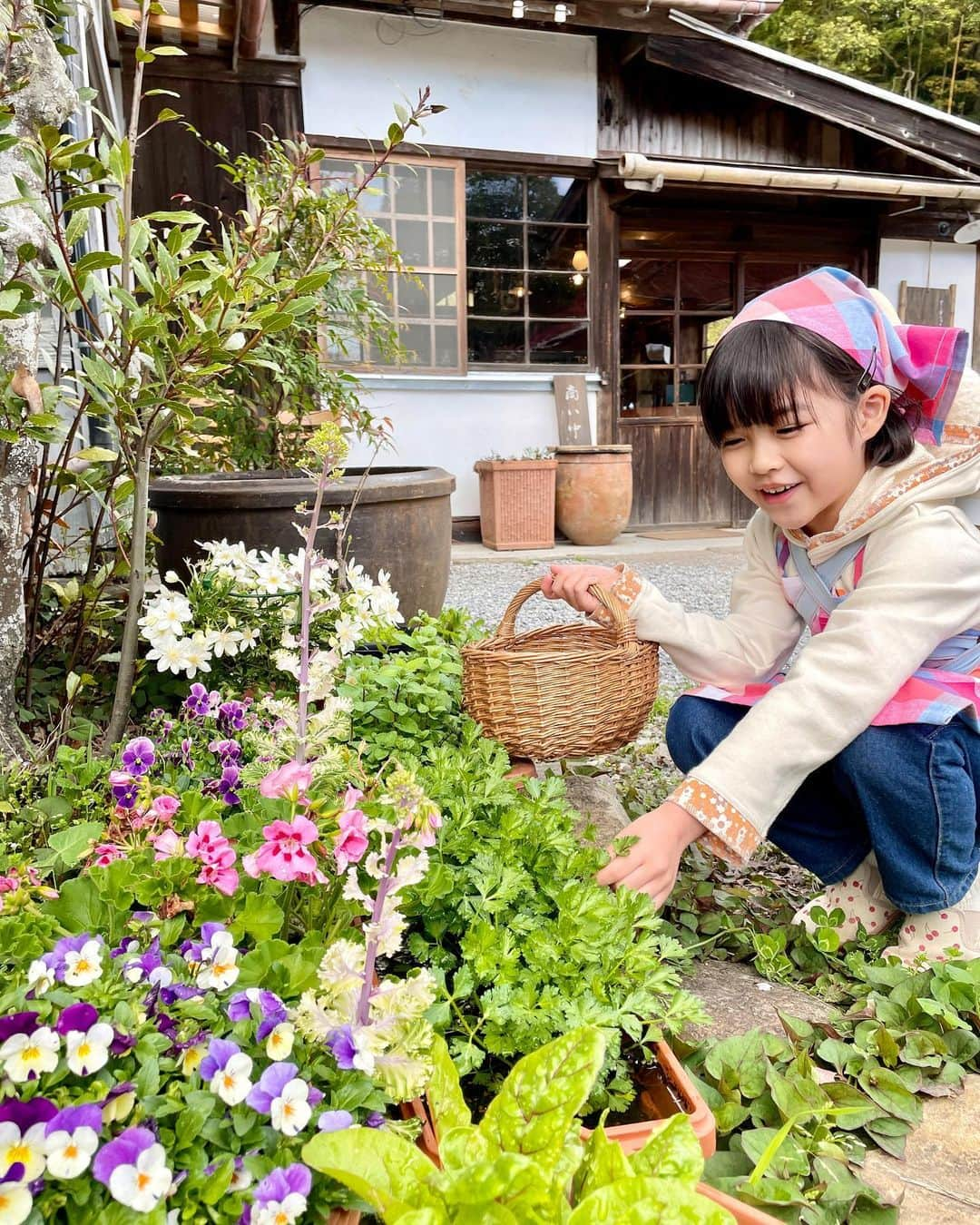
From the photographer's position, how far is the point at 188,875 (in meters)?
0.98

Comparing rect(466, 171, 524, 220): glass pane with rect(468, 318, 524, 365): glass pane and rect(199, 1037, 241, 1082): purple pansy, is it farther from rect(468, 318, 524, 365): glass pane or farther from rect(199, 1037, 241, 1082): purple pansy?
rect(199, 1037, 241, 1082): purple pansy

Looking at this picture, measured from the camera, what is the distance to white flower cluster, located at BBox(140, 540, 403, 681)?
65.1 inches

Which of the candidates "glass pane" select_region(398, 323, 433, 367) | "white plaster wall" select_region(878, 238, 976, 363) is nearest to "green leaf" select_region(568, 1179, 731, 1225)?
"glass pane" select_region(398, 323, 433, 367)

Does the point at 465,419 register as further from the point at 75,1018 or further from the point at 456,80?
the point at 75,1018

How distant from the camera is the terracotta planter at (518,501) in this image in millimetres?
6379

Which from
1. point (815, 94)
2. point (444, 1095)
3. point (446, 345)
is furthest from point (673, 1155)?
point (815, 94)

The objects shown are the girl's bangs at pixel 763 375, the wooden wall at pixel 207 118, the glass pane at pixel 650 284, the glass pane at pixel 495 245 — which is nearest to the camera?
the girl's bangs at pixel 763 375

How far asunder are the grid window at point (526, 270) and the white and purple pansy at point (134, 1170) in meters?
6.70

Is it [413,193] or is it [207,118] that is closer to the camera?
[207,118]

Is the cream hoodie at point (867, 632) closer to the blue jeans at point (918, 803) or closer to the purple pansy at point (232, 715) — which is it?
the blue jeans at point (918, 803)

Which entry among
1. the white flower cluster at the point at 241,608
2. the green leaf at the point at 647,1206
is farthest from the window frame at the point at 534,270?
the green leaf at the point at 647,1206

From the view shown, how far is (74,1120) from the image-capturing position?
0.62m

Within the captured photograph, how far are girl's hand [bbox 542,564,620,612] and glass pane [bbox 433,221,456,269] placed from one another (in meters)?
5.46

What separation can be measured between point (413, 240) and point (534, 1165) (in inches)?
263
